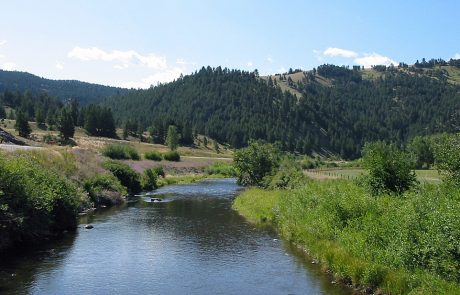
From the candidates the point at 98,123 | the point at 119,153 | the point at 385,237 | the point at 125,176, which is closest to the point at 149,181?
the point at 125,176

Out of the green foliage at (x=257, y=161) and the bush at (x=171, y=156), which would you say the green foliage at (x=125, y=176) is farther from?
the bush at (x=171, y=156)

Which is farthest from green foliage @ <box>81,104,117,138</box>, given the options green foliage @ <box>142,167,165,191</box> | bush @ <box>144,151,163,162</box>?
green foliage @ <box>142,167,165,191</box>

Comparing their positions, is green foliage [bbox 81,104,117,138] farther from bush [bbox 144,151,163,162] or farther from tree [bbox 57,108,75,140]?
bush [bbox 144,151,163,162]

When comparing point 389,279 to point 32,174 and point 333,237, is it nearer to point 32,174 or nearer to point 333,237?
point 333,237

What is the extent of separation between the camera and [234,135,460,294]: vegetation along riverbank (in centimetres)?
2455

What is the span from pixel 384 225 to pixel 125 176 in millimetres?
62480

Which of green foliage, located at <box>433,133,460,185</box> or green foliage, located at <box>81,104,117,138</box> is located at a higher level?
green foliage, located at <box>81,104,117,138</box>

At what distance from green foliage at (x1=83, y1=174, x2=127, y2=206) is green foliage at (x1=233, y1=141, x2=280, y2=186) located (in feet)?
98.3

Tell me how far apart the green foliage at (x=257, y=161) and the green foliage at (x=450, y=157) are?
192 ft

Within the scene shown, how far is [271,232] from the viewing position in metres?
48.8

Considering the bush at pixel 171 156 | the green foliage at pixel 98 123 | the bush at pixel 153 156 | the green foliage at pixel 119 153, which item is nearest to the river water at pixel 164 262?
the green foliage at pixel 119 153

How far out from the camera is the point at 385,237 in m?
30.4

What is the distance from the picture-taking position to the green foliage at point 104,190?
2608 inches

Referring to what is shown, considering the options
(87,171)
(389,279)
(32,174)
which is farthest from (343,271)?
(87,171)
